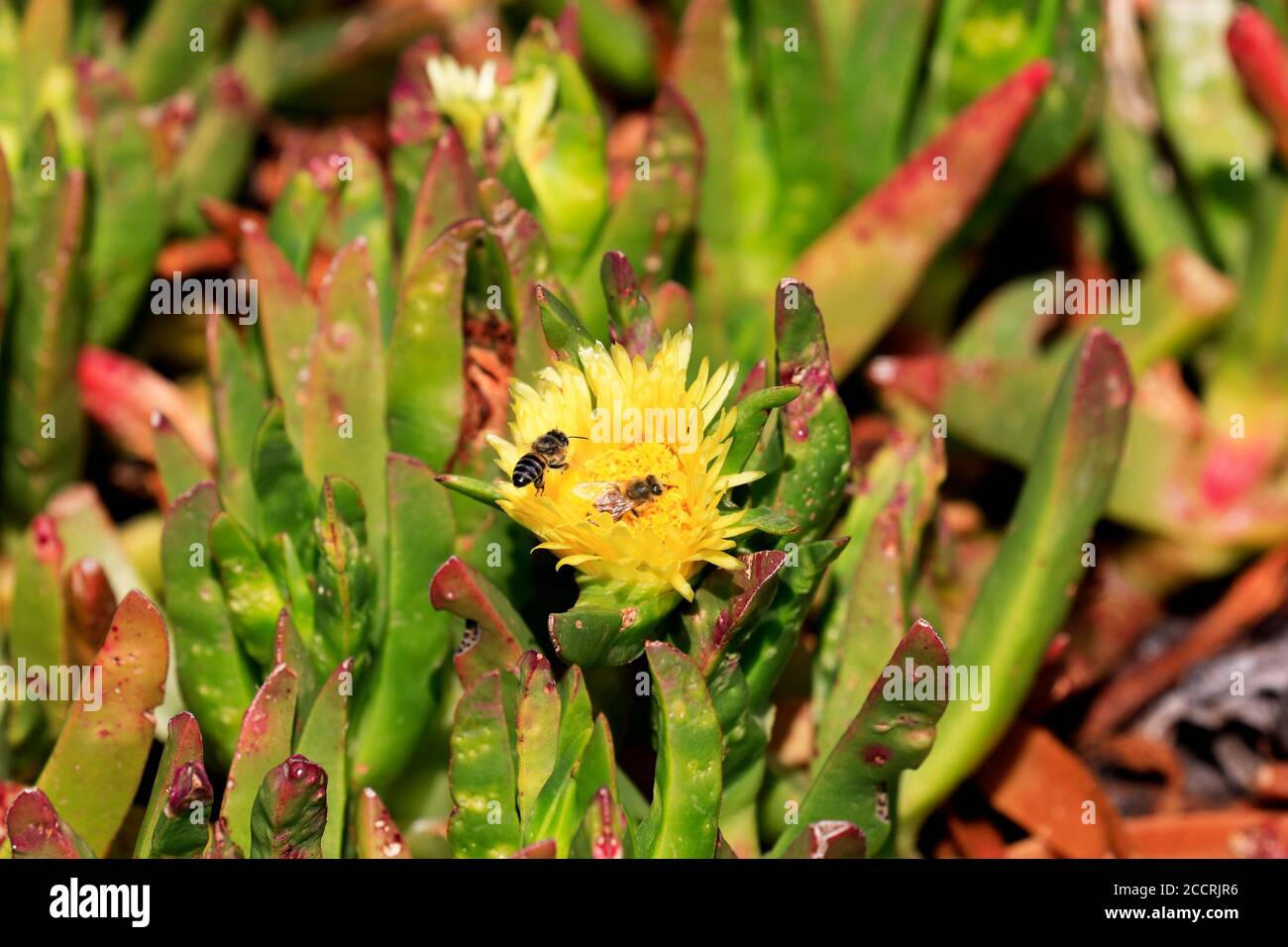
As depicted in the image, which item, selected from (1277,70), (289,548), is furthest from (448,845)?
(1277,70)

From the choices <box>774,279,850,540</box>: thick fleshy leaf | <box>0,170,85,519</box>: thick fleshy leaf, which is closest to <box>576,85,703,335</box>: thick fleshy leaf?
<box>774,279,850,540</box>: thick fleshy leaf

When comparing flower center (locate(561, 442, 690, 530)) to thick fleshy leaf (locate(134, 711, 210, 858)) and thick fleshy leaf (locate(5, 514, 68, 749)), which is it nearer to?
thick fleshy leaf (locate(134, 711, 210, 858))

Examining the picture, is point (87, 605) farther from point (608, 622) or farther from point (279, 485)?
point (608, 622)

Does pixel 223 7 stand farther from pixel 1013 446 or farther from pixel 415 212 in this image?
pixel 1013 446

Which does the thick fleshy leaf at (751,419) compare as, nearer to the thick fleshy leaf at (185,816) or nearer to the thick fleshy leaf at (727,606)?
the thick fleshy leaf at (727,606)

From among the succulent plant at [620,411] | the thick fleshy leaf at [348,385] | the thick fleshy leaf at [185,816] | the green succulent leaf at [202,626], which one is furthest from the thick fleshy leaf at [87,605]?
the thick fleshy leaf at [185,816]
